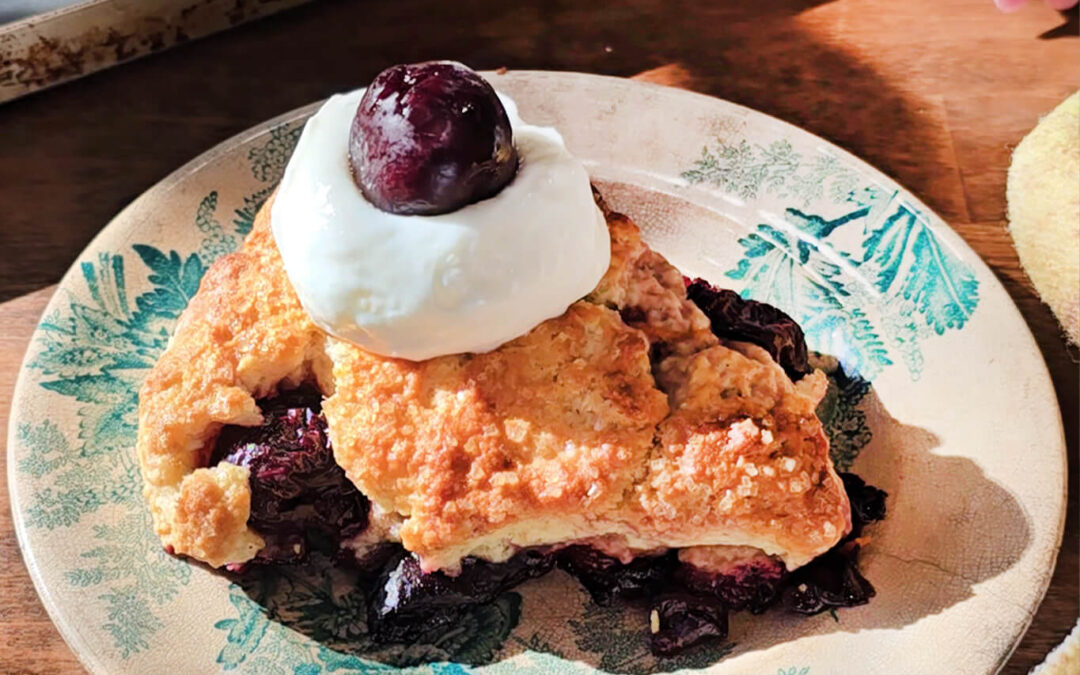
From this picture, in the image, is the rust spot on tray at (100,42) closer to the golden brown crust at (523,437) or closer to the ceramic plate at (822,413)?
the ceramic plate at (822,413)

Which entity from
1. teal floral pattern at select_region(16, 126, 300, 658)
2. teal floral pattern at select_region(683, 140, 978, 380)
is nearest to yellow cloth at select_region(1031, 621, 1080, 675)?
teal floral pattern at select_region(683, 140, 978, 380)

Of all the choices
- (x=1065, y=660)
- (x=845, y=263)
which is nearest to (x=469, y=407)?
(x=845, y=263)

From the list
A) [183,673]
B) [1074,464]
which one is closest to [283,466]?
[183,673]

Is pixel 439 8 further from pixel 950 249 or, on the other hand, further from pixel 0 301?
pixel 950 249

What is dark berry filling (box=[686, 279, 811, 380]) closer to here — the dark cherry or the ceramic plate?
the ceramic plate

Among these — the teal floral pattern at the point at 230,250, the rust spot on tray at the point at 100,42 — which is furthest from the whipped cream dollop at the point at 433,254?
the rust spot on tray at the point at 100,42

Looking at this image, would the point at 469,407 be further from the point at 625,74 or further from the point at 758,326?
the point at 625,74
